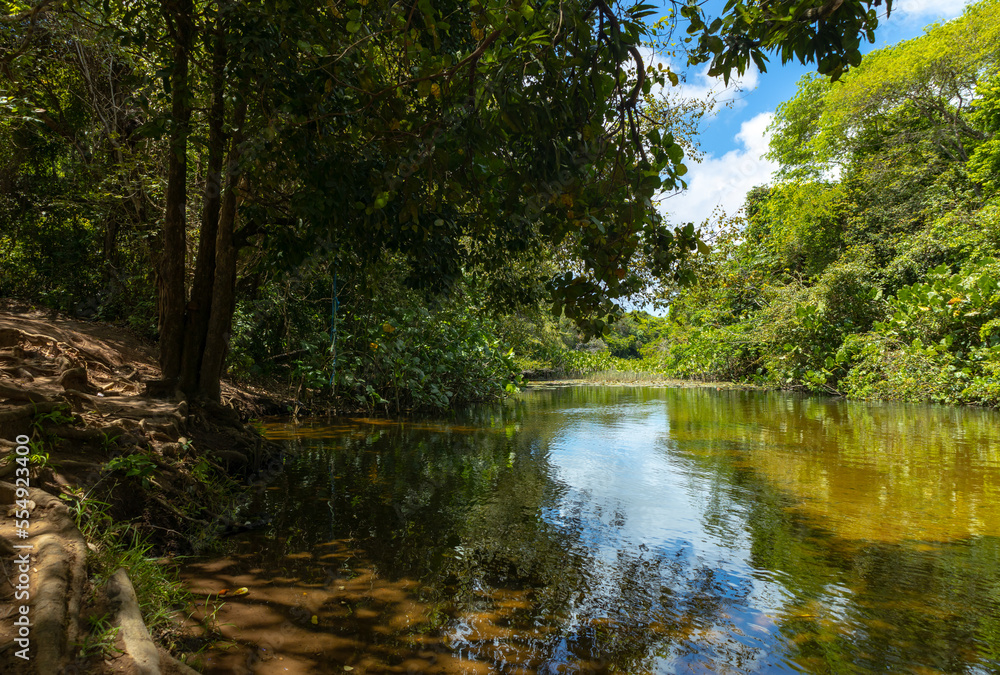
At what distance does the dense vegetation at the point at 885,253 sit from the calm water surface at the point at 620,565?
6.30 m

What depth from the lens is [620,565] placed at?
346cm

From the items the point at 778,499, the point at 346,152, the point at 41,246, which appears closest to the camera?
the point at 346,152

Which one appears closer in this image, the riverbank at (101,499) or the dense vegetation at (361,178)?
the riverbank at (101,499)

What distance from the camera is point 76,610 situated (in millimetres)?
1909

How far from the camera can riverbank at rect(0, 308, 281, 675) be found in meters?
1.84

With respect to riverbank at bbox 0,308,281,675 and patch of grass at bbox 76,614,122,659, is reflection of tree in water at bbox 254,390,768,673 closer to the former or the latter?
riverbank at bbox 0,308,281,675

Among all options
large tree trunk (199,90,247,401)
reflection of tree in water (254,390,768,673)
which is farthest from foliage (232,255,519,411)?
reflection of tree in water (254,390,768,673)

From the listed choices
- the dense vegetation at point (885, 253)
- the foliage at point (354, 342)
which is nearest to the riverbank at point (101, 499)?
the foliage at point (354, 342)

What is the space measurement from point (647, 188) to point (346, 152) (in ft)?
7.80

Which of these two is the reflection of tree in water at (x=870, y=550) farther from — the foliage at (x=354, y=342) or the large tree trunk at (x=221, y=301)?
the large tree trunk at (x=221, y=301)

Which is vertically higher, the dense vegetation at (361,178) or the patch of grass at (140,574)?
the dense vegetation at (361,178)

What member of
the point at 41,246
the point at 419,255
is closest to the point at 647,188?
the point at 419,255

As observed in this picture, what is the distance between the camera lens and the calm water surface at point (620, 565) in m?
2.44

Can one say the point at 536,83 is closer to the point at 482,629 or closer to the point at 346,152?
the point at 346,152
